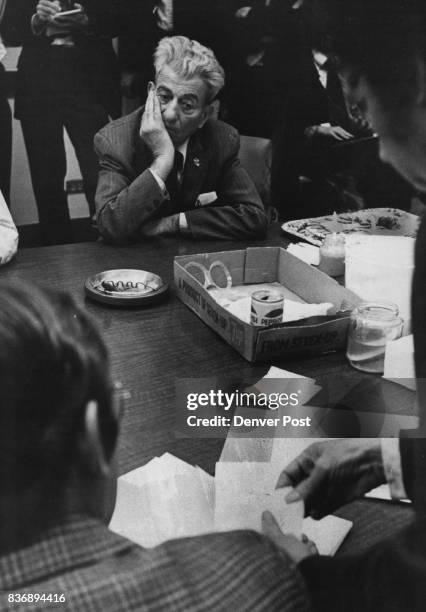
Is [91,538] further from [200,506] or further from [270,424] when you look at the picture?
[270,424]

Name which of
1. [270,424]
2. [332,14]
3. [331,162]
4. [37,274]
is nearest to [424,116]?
[332,14]

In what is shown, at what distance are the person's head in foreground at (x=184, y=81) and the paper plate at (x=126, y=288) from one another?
2.70ft

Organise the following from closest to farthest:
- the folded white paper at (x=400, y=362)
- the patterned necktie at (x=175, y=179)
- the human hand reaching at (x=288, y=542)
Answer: the human hand reaching at (x=288, y=542) → the folded white paper at (x=400, y=362) → the patterned necktie at (x=175, y=179)

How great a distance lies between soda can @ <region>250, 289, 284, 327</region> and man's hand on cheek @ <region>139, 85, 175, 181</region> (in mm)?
936

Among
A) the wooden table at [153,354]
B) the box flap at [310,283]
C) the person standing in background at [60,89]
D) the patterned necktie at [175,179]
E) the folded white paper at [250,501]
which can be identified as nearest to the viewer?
the folded white paper at [250,501]

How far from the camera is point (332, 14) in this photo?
2.92ft

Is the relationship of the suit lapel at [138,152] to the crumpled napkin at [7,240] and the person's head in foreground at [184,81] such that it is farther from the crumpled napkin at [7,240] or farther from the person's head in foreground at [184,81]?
the crumpled napkin at [7,240]

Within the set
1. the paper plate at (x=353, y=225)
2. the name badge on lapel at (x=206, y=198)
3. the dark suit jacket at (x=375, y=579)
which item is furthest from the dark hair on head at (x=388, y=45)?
the name badge on lapel at (x=206, y=198)

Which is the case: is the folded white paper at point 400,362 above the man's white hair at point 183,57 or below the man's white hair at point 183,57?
below

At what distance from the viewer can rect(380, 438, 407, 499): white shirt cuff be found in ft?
2.43

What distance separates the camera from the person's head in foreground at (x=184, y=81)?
195 cm

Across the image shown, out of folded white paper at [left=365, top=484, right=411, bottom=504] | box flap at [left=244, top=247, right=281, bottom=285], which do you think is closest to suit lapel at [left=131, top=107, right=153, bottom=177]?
box flap at [left=244, top=247, right=281, bottom=285]

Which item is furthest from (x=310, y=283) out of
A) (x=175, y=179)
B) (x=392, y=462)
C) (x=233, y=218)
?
(x=175, y=179)

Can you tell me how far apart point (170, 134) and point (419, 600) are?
1694mm
